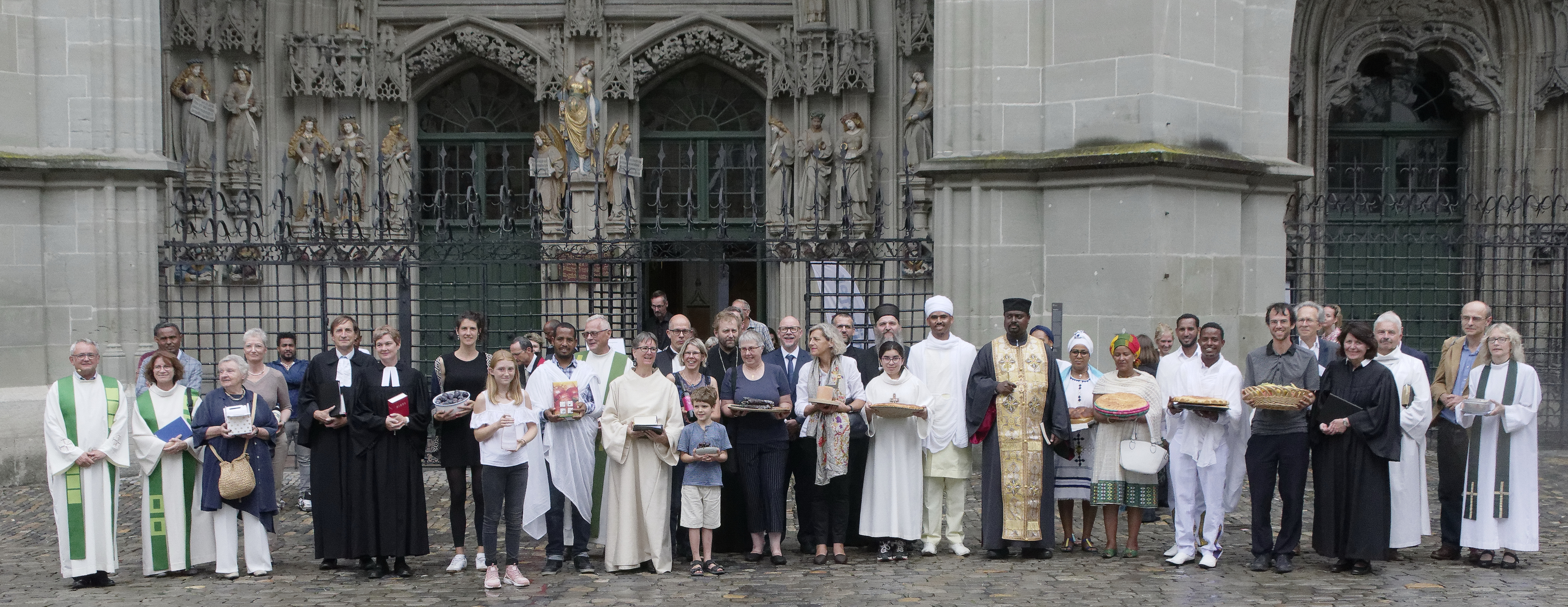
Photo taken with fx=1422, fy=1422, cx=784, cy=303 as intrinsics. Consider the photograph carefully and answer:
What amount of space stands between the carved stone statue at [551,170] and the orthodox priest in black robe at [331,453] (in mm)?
7906

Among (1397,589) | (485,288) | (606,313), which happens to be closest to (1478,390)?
(1397,589)

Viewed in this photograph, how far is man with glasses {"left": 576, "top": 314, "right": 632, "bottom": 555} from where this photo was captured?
7977mm

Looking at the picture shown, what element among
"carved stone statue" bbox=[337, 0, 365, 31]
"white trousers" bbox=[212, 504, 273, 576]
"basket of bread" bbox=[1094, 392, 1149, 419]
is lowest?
"white trousers" bbox=[212, 504, 273, 576]

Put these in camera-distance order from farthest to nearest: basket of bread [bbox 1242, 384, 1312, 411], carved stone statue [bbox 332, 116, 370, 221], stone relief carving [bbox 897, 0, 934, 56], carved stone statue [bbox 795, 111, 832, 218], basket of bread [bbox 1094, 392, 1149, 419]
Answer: carved stone statue [bbox 795, 111, 832, 218] → carved stone statue [bbox 332, 116, 370, 221] → stone relief carving [bbox 897, 0, 934, 56] → basket of bread [bbox 1094, 392, 1149, 419] → basket of bread [bbox 1242, 384, 1312, 411]

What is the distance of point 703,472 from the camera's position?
7738 millimetres

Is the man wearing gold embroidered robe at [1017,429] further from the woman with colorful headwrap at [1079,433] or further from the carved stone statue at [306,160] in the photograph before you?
the carved stone statue at [306,160]

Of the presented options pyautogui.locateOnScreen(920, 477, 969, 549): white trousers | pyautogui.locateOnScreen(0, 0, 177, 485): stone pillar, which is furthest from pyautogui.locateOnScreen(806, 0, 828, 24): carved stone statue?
pyautogui.locateOnScreen(920, 477, 969, 549): white trousers

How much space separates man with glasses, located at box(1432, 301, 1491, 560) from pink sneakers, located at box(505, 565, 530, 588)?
5.07m

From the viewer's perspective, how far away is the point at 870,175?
1527cm

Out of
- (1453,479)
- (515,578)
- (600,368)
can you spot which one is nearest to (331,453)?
(515,578)

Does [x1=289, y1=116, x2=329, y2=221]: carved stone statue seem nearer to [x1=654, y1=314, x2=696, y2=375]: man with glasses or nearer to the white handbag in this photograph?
[x1=654, y1=314, x2=696, y2=375]: man with glasses

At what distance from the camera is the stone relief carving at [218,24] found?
14109mm

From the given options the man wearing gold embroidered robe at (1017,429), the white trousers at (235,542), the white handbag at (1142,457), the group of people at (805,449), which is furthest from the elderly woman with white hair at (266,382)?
the white handbag at (1142,457)

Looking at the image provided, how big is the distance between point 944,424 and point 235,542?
154 inches
